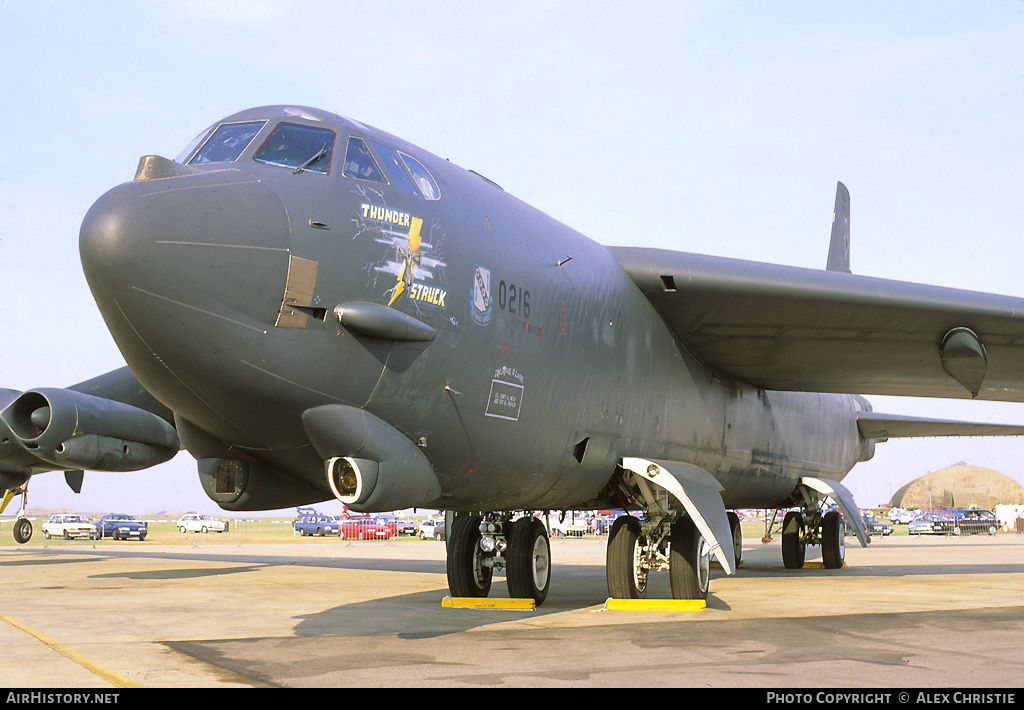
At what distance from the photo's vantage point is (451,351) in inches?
338

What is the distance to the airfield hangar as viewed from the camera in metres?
109

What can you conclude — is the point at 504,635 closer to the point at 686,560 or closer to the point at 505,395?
the point at 505,395

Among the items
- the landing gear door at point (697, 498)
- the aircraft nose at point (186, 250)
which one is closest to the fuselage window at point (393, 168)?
the aircraft nose at point (186, 250)

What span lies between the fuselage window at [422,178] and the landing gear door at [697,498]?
456 cm

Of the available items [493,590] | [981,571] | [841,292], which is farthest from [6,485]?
[981,571]

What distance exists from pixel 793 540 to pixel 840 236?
315 inches

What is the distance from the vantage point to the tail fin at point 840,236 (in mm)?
23750

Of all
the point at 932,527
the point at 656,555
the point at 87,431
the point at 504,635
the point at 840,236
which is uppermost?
the point at 840,236

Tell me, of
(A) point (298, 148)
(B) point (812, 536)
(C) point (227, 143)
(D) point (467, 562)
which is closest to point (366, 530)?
(B) point (812, 536)

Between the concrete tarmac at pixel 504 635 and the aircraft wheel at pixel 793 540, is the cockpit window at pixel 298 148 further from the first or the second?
the aircraft wheel at pixel 793 540

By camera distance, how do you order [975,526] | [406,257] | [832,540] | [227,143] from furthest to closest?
Result: 1. [975,526]
2. [832,540]
3. [227,143]
4. [406,257]

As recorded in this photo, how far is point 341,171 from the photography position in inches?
322
